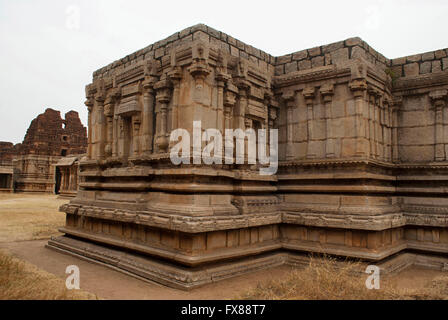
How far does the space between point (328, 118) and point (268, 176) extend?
2.20 metres

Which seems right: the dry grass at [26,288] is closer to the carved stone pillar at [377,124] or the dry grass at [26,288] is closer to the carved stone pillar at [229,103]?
the carved stone pillar at [229,103]

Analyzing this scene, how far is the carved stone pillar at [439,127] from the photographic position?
397 inches

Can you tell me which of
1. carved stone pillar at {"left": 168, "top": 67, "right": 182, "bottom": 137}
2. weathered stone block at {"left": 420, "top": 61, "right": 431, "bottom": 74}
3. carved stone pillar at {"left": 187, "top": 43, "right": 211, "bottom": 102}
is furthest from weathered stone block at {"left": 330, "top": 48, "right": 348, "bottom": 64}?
carved stone pillar at {"left": 168, "top": 67, "right": 182, "bottom": 137}

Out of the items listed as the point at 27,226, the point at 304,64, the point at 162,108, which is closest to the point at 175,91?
the point at 162,108

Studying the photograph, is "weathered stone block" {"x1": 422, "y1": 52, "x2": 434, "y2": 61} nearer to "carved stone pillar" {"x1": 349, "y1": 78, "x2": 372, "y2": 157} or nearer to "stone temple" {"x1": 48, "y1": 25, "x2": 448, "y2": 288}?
"stone temple" {"x1": 48, "y1": 25, "x2": 448, "y2": 288}

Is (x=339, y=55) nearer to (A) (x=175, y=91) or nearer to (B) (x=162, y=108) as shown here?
(A) (x=175, y=91)

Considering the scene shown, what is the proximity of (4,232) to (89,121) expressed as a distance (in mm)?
5769

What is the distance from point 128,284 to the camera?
302 inches

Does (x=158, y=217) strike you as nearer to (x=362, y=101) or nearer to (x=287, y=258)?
(x=287, y=258)

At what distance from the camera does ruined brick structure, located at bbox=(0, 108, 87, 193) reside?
4412cm

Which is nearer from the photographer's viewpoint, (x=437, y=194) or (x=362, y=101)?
(x=362, y=101)

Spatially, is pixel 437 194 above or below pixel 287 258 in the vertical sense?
above

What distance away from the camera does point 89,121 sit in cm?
1280
